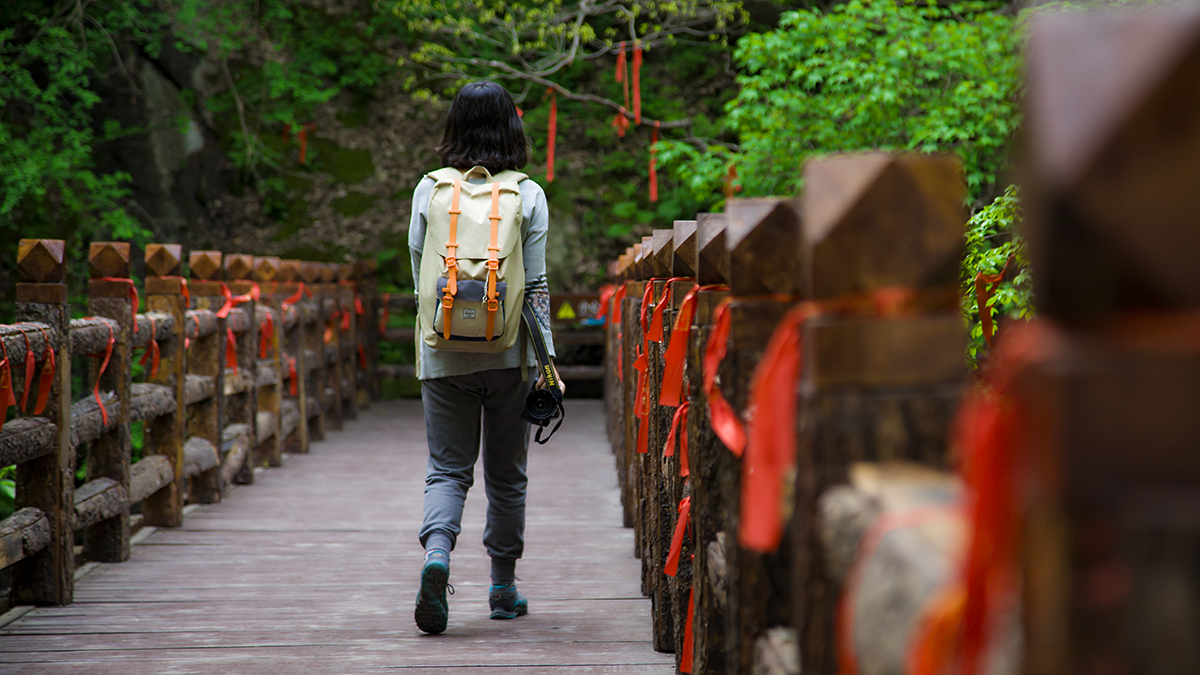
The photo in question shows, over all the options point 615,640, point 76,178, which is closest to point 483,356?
point 615,640

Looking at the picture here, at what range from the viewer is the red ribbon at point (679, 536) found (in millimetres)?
2277

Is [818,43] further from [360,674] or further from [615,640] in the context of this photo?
[360,674]

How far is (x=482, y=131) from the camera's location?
9.57ft

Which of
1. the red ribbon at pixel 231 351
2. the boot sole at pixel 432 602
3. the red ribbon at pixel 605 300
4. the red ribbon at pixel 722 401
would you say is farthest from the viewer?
the red ribbon at pixel 605 300

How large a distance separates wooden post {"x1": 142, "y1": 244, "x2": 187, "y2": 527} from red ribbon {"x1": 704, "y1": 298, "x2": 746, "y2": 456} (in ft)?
11.7

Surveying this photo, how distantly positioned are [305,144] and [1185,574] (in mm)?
11611

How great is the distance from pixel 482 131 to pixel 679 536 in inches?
53.7

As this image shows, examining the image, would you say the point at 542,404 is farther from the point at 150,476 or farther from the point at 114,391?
the point at 150,476

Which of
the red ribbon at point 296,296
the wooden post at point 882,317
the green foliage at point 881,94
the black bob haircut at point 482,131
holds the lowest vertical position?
the wooden post at point 882,317

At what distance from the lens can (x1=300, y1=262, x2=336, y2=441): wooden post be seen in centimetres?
700

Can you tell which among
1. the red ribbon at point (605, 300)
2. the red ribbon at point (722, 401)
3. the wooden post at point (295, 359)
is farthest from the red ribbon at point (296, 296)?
the red ribbon at point (722, 401)

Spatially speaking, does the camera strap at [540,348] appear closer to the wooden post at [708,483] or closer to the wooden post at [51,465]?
the wooden post at [708,483]

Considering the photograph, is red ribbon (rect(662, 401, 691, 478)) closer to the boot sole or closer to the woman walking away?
the woman walking away

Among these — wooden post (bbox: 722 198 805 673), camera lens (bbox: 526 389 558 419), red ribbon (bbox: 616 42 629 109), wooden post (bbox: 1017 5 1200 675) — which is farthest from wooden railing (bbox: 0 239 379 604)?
red ribbon (bbox: 616 42 629 109)
